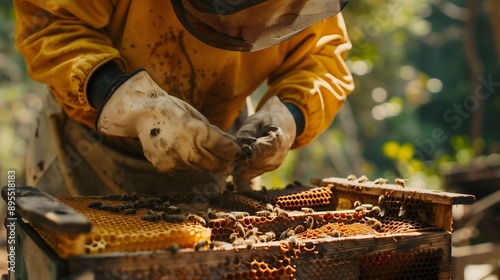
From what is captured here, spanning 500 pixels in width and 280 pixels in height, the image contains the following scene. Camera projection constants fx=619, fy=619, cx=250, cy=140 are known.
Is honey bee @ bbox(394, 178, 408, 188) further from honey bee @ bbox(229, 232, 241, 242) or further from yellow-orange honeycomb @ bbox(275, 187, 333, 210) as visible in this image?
honey bee @ bbox(229, 232, 241, 242)

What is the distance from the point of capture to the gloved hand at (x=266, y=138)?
227cm

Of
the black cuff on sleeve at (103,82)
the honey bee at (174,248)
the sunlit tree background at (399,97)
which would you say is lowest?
the sunlit tree background at (399,97)

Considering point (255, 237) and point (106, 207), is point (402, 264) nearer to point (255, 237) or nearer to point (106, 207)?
point (255, 237)

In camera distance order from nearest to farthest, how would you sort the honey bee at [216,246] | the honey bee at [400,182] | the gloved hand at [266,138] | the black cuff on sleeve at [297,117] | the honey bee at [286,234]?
the honey bee at [216,246]
the honey bee at [286,234]
the gloved hand at [266,138]
the honey bee at [400,182]
the black cuff on sleeve at [297,117]

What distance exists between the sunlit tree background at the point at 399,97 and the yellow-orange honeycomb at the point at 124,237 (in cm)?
219

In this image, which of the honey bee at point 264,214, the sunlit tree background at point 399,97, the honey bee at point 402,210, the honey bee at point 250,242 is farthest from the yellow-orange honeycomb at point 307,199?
the sunlit tree background at point 399,97

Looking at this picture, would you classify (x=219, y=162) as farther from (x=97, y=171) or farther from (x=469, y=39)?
(x=469, y=39)

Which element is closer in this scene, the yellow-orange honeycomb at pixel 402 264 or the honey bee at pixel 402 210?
the yellow-orange honeycomb at pixel 402 264

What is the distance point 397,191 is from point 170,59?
1.07m

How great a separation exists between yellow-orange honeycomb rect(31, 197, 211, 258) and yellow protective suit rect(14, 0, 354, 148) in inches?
27.5

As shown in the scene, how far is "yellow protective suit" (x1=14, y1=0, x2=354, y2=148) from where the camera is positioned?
7.54 feet

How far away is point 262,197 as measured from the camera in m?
2.34

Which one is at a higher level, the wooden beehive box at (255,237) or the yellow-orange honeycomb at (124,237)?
the yellow-orange honeycomb at (124,237)

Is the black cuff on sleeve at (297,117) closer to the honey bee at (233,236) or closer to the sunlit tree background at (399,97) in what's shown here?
the honey bee at (233,236)
